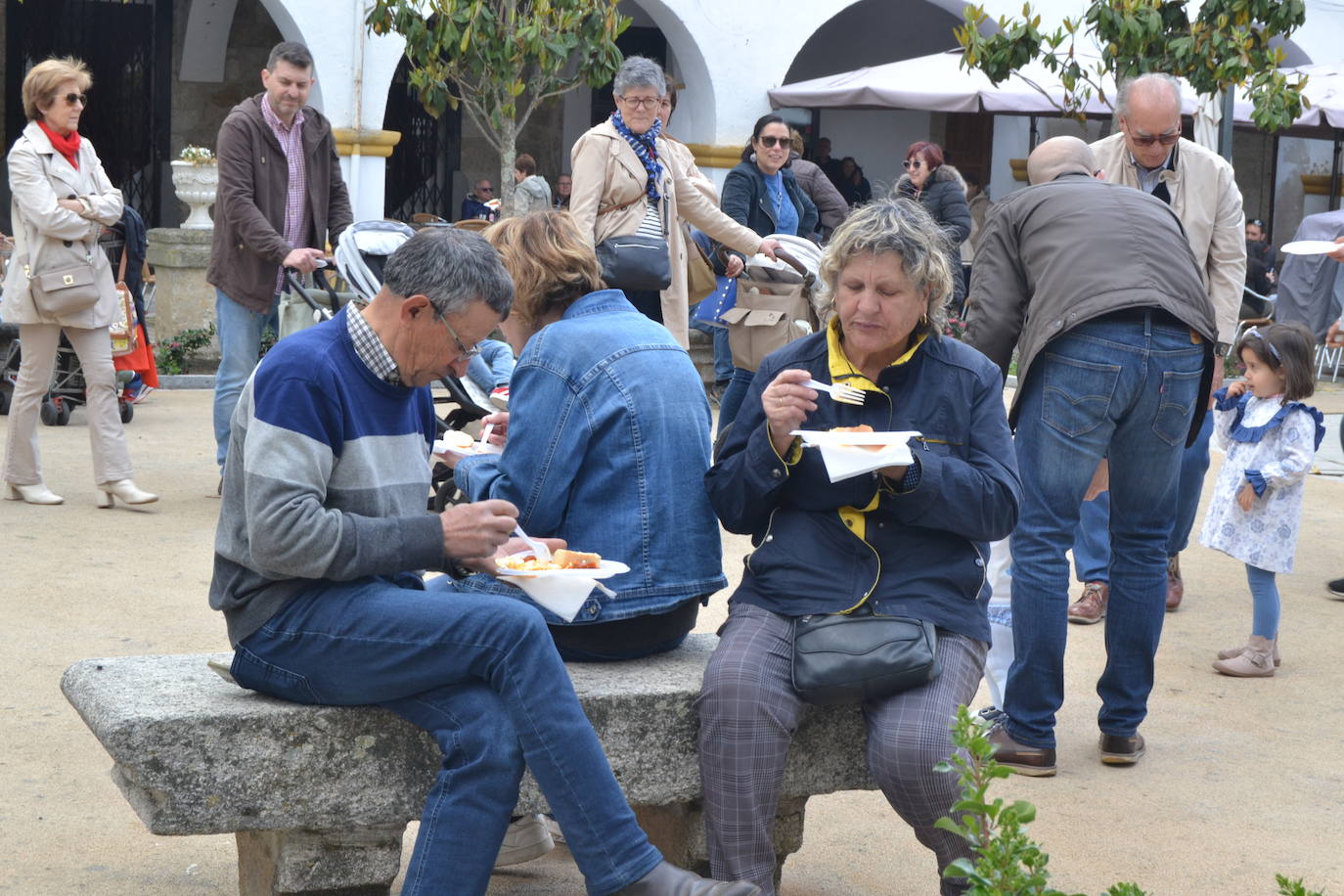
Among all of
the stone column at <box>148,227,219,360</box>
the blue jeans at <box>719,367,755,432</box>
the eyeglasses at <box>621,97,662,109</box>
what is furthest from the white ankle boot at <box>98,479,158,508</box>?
the stone column at <box>148,227,219,360</box>

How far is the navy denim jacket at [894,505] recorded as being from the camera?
10.6 ft

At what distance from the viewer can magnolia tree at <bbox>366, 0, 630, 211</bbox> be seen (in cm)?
1208

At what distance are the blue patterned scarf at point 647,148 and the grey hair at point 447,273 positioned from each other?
12.9ft

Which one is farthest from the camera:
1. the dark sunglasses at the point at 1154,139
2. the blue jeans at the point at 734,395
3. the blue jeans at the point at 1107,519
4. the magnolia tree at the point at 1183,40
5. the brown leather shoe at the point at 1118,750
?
the magnolia tree at the point at 1183,40

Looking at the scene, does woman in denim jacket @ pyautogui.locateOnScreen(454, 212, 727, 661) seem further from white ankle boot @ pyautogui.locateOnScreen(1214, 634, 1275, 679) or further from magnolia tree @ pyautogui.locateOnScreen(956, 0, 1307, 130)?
magnolia tree @ pyautogui.locateOnScreen(956, 0, 1307, 130)

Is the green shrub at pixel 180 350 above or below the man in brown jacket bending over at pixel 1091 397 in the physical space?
below

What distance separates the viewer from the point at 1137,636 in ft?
14.2

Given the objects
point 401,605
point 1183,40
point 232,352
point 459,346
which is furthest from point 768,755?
point 1183,40

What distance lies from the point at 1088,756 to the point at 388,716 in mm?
2253

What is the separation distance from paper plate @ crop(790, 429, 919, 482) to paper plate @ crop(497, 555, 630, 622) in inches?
16.6

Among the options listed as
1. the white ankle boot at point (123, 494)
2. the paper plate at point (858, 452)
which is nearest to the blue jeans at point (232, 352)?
the white ankle boot at point (123, 494)

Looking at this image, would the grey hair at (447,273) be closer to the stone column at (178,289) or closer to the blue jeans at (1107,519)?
the blue jeans at (1107,519)

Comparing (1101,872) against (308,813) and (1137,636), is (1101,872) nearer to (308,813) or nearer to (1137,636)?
(1137,636)

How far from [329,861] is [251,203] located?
13.8 ft
